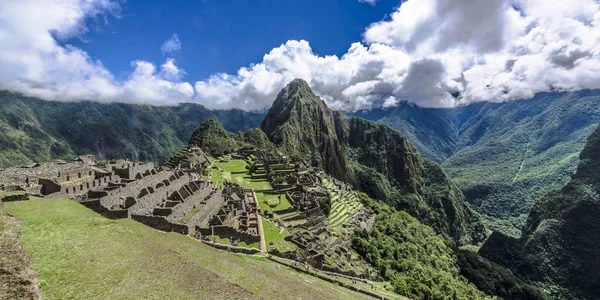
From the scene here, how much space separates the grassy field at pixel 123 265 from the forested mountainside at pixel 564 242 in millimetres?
142564

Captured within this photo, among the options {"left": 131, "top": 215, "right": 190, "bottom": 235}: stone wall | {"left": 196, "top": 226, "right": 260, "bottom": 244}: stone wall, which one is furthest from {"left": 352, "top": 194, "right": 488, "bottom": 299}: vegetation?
{"left": 131, "top": 215, "right": 190, "bottom": 235}: stone wall

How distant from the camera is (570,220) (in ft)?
511

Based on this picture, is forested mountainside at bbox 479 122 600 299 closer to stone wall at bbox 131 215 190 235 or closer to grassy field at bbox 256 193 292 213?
grassy field at bbox 256 193 292 213

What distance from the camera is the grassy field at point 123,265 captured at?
14.0 meters

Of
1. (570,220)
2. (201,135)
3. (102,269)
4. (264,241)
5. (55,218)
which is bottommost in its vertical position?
(570,220)

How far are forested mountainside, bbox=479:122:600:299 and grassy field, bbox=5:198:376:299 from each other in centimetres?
14256

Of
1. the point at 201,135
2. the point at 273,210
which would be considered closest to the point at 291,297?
the point at 273,210

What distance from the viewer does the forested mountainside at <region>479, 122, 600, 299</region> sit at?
12462 cm

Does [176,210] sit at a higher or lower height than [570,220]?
higher

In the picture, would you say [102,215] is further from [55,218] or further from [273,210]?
[273,210]

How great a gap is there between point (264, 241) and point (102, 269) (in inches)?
869

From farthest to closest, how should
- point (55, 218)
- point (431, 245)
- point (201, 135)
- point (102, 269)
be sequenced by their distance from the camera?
1. point (201, 135)
2. point (431, 245)
3. point (55, 218)
4. point (102, 269)

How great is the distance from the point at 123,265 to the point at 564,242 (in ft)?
631

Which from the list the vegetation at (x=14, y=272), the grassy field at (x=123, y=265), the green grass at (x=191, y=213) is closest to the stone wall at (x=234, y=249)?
the green grass at (x=191, y=213)
